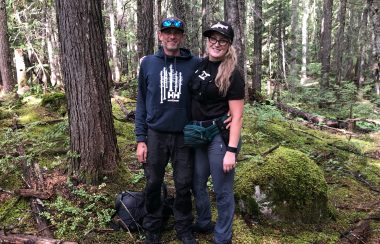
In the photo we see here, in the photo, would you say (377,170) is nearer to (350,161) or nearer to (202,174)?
(350,161)

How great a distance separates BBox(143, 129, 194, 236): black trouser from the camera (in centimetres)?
394

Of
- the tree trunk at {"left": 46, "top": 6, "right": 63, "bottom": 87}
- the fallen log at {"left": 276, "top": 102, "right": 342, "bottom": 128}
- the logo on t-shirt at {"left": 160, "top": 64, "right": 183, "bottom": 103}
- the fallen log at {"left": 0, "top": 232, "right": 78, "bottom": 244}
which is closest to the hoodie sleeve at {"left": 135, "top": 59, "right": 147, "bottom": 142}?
the logo on t-shirt at {"left": 160, "top": 64, "right": 183, "bottom": 103}

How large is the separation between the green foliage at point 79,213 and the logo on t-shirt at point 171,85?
6.36 feet

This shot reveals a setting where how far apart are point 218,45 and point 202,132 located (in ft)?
3.03

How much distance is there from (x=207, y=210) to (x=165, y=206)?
585 millimetres

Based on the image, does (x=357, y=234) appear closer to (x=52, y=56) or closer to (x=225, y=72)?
(x=225, y=72)

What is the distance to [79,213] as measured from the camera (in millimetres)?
4648

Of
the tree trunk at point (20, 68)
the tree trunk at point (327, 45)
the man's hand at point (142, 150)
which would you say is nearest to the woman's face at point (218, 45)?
the man's hand at point (142, 150)

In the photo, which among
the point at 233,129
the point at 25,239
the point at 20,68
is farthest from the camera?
the point at 20,68

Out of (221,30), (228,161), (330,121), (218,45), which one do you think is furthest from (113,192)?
(330,121)

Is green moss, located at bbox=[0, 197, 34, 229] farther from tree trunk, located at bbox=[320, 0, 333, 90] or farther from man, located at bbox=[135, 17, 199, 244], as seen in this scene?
tree trunk, located at bbox=[320, 0, 333, 90]

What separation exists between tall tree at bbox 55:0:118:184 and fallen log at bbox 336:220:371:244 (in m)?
3.53

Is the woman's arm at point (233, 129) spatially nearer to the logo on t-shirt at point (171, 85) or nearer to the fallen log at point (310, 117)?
the logo on t-shirt at point (171, 85)

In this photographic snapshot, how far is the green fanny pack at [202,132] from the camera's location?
3.62 metres
